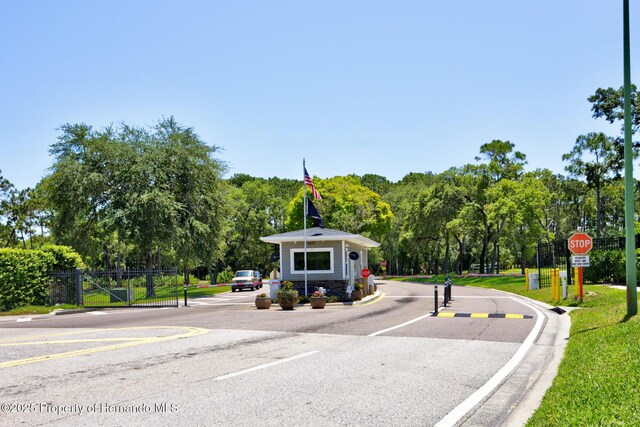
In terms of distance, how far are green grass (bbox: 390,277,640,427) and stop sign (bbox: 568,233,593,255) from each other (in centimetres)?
663

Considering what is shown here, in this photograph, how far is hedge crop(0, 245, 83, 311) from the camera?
2514 centimetres

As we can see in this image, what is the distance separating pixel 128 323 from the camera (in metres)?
18.8

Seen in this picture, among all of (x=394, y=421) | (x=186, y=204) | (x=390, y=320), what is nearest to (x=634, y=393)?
Answer: (x=394, y=421)

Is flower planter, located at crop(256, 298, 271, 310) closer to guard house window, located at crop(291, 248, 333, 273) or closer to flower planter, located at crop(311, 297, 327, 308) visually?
flower planter, located at crop(311, 297, 327, 308)

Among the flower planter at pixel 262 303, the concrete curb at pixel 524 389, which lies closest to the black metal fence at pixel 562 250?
the flower planter at pixel 262 303

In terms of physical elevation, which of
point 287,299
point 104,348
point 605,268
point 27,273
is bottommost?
point 287,299

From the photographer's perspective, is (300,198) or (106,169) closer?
(106,169)

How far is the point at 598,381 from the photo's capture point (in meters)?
6.65

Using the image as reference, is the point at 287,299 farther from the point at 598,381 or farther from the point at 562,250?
the point at 598,381

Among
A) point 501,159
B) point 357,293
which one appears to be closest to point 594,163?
point 501,159

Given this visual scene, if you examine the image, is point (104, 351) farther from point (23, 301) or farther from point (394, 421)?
point (23, 301)

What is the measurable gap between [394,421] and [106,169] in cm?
3641

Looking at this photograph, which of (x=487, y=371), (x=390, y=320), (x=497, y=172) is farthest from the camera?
(x=497, y=172)

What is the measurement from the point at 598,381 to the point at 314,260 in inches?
887
